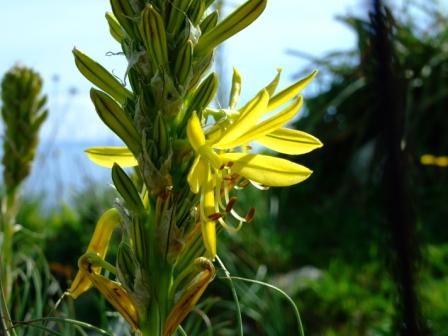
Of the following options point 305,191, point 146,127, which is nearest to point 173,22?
point 146,127

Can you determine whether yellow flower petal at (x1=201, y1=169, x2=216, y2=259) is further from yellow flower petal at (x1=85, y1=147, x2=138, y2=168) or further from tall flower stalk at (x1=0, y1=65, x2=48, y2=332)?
tall flower stalk at (x1=0, y1=65, x2=48, y2=332)

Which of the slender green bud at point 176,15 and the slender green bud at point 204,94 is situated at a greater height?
the slender green bud at point 176,15

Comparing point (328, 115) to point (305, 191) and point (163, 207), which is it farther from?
point (163, 207)

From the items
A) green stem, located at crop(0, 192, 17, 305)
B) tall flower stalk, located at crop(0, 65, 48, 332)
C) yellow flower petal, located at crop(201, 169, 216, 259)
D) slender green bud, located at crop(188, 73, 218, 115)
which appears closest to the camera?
yellow flower petal, located at crop(201, 169, 216, 259)

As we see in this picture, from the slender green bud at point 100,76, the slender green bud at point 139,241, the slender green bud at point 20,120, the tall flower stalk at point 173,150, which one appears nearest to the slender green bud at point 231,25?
the tall flower stalk at point 173,150

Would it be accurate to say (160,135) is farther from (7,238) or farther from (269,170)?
(7,238)

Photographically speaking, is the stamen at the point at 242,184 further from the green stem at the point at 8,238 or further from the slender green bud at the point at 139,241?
the green stem at the point at 8,238

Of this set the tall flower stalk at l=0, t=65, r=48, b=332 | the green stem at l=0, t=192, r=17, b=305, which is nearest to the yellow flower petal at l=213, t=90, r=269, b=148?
the green stem at l=0, t=192, r=17, b=305
